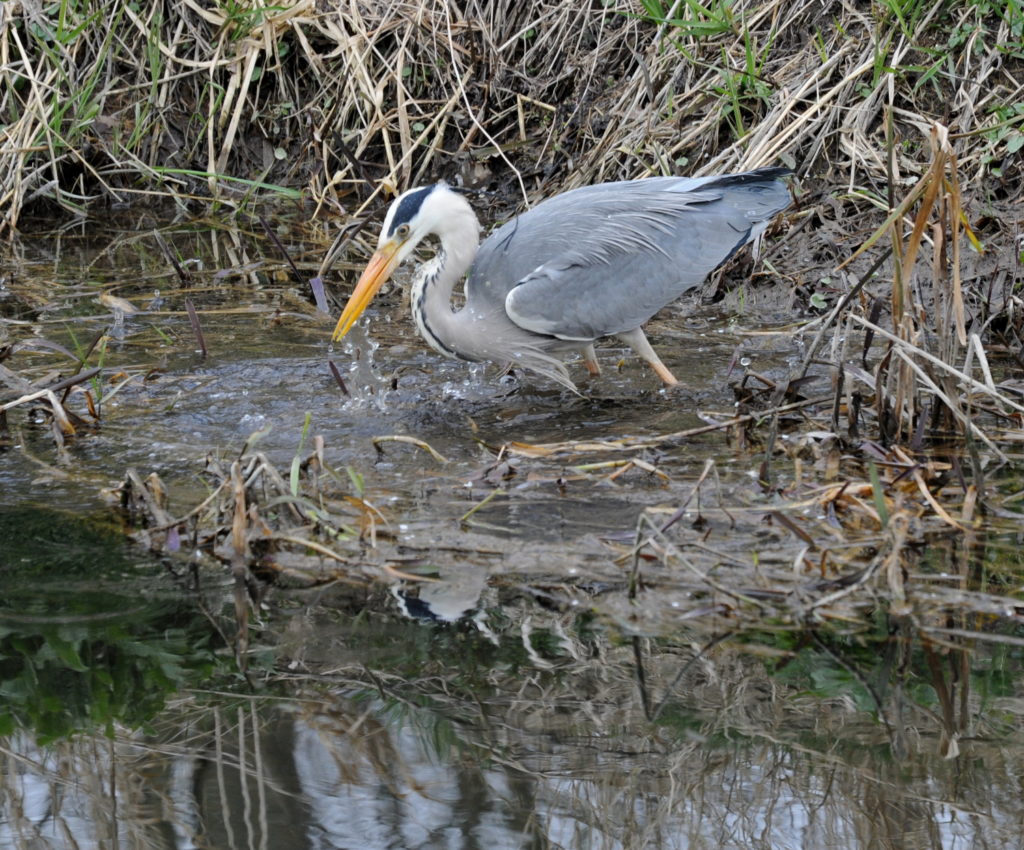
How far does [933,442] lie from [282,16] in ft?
15.6

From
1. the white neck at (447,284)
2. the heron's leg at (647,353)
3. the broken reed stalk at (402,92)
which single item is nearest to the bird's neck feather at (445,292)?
the white neck at (447,284)

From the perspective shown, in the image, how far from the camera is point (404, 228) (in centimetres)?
481

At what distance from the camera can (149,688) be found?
2742mm

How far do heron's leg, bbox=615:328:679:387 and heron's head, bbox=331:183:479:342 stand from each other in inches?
29.6

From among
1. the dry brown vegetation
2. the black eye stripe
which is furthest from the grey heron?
the dry brown vegetation

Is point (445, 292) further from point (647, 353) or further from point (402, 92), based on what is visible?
point (402, 92)

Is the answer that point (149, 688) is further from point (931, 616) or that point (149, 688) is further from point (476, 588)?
point (931, 616)

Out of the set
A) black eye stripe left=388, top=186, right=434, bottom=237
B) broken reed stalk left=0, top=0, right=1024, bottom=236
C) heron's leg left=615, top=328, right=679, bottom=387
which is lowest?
heron's leg left=615, top=328, right=679, bottom=387

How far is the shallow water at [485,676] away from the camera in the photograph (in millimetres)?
2305

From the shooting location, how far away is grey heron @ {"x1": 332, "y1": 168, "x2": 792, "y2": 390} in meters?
4.85

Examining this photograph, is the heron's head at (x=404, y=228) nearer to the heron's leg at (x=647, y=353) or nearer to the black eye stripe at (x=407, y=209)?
the black eye stripe at (x=407, y=209)

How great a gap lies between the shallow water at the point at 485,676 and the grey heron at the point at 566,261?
1.98 feet

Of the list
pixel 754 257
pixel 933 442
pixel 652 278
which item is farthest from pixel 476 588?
pixel 754 257

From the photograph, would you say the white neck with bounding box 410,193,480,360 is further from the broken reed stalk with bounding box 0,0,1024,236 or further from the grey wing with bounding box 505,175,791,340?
the broken reed stalk with bounding box 0,0,1024,236
